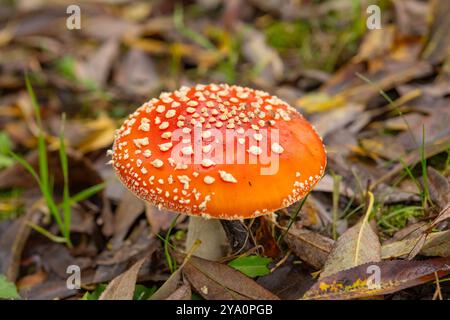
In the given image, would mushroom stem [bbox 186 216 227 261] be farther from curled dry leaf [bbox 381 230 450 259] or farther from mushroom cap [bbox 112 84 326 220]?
curled dry leaf [bbox 381 230 450 259]

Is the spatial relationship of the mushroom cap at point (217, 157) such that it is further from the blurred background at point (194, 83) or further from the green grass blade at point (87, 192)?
the green grass blade at point (87, 192)

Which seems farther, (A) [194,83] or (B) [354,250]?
(A) [194,83]

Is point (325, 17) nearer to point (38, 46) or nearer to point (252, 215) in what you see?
point (38, 46)

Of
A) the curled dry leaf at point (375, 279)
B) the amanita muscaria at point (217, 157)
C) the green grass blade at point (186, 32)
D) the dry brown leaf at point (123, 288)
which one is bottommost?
the dry brown leaf at point (123, 288)

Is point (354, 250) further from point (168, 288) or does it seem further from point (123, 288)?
point (123, 288)

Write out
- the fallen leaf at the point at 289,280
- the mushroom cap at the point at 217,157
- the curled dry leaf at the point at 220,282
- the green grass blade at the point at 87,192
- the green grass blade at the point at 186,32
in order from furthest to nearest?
1. the green grass blade at the point at 186,32
2. the green grass blade at the point at 87,192
3. the fallen leaf at the point at 289,280
4. the curled dry leaf at the point at 220,282
5. the mushroom cap at the point at 217,157

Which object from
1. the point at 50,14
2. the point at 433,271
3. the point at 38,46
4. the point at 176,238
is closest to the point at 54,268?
the point at 176,238

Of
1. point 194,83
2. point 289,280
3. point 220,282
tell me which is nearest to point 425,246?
point 289,280

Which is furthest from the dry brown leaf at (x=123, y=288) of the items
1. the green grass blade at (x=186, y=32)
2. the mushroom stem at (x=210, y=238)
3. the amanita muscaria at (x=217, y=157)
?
the green grass blade at (x=186, y=32)
